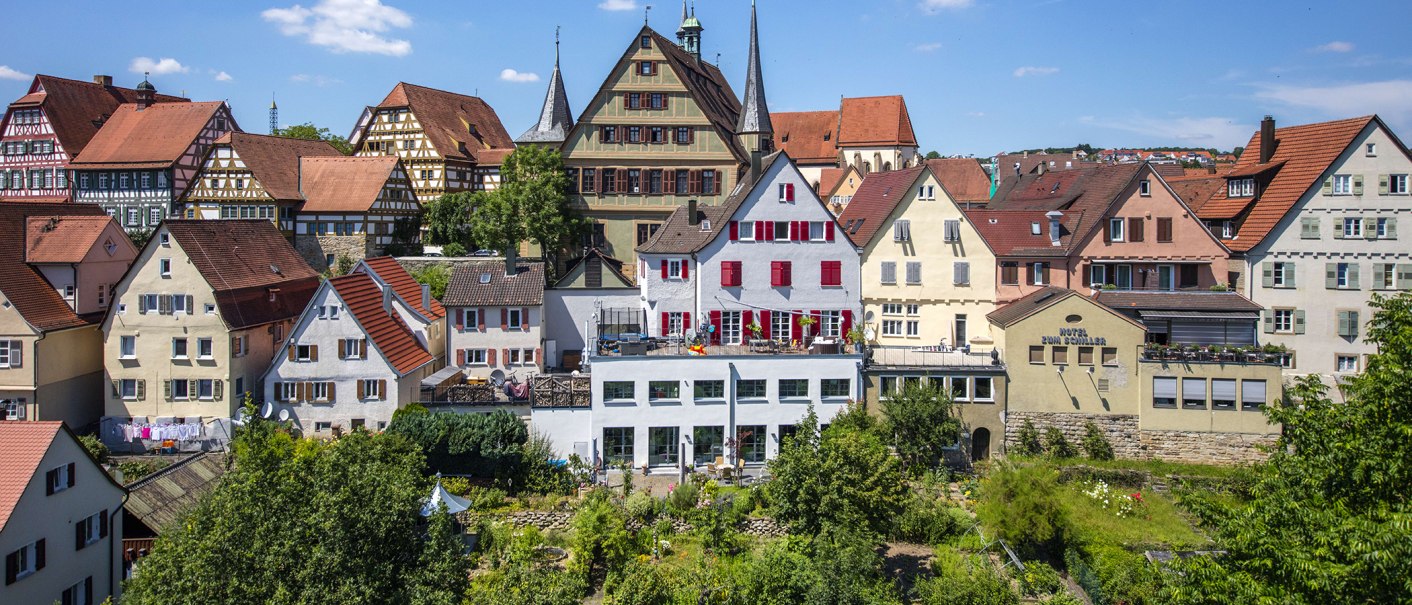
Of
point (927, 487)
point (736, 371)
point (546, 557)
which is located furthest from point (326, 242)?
point (927, 487)

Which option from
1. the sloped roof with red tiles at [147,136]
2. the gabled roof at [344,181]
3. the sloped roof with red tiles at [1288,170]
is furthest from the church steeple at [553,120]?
the sloped roof with red tiles at [1288,170]

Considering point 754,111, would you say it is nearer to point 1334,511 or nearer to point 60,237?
point 60,237

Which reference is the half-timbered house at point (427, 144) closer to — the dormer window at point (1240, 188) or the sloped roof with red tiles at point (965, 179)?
the sloped roof with red tiles at point (965, 179)

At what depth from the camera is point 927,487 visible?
3438cm

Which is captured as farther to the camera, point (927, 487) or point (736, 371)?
point (736, 371)

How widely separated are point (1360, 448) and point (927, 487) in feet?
51.0

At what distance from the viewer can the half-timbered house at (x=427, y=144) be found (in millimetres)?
62562

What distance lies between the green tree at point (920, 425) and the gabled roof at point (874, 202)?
756 centimetres

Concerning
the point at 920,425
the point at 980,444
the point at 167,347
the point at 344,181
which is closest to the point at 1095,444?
the point at 980,444

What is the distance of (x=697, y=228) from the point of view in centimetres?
4325

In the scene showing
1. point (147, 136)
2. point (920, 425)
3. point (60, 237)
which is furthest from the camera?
point (147, 136)

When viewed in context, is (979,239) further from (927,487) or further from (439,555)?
(439,555)

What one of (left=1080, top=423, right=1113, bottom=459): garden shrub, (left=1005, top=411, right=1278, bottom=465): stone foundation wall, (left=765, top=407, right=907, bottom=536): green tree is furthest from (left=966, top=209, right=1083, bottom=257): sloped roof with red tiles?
(left=765, top=407, right=907, bottom=536): green tree

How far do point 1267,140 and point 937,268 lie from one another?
619 inches
